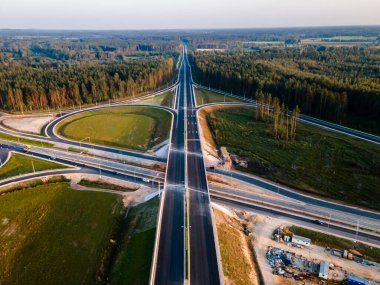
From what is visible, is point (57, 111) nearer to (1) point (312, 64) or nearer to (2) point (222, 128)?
(2) point (222, 128)

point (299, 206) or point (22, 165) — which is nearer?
point (299, 206)

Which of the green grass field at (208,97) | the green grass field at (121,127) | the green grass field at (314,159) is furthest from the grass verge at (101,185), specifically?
the green grass field at (208,97)

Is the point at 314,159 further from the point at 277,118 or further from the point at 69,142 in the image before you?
the point at 69,142

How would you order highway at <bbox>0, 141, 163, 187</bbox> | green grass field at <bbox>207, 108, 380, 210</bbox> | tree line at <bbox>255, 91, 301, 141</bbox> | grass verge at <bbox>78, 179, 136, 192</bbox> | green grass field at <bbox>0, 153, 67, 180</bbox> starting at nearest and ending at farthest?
1. green grass field at <bbox>207, 108, 380, 210</bbox>
2. grass verge at <bbox>78, 179, 136, 192</bbox>
3. highway at <bbox>0, 141, 163, 187</bbox>
4. green grass field at <bbox>0, 153, 67, 180</bbox>
5. tree line at <bbox>255, 91, 301, 141</bbox>

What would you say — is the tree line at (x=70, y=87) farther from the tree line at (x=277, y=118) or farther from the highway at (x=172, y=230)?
the highway at (x=172, y=230)

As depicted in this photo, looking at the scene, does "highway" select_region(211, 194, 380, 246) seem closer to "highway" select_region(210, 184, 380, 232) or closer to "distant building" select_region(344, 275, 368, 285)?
"highway" select_region(210, 184, 380, 232)

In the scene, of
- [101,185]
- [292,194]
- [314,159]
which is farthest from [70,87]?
[292,194]

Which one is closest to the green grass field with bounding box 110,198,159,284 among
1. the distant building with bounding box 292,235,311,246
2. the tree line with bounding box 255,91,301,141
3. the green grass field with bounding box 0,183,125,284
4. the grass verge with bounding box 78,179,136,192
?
the green grass field with bounding box 0,183,125,284
